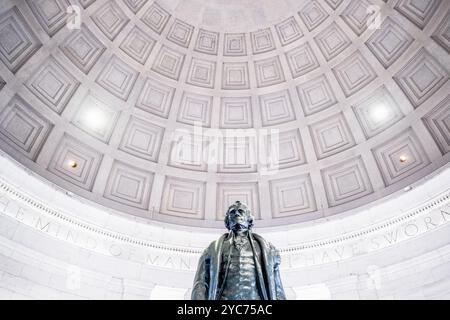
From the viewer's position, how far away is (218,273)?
4598 mm

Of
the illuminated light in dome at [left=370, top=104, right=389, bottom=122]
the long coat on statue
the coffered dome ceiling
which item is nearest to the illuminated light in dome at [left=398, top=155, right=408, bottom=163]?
the coffered dome ceiling

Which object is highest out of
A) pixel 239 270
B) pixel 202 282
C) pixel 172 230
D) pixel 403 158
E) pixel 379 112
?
pixel 379 112

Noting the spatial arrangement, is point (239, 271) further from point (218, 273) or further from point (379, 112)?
point (379, 112)

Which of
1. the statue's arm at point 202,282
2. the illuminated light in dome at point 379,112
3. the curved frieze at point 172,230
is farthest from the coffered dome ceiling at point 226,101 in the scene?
the statue's arm at point 202,282

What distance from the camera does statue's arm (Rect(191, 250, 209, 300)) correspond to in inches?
179

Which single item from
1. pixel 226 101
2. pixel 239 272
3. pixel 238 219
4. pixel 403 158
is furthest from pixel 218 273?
pixel 226 101

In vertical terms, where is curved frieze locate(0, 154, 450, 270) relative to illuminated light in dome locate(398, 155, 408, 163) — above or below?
below

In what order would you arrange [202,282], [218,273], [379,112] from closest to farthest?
[218,273], [202,282], [379,112]

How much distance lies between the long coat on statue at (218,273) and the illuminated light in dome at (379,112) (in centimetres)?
1034

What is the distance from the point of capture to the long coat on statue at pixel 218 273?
452cm

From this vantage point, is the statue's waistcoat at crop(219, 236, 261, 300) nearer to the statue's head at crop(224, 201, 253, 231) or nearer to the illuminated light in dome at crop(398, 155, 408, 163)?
the statue's head at crop(224, 201, 253, 231)

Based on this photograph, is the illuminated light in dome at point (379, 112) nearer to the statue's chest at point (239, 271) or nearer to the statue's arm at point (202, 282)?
the statue's chest at point (239, 271)

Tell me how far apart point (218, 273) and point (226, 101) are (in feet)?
39.0

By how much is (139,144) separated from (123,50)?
11.7 ft
